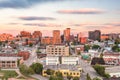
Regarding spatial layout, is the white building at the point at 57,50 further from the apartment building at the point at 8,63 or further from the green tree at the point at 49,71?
the green tree at the point at 49,71

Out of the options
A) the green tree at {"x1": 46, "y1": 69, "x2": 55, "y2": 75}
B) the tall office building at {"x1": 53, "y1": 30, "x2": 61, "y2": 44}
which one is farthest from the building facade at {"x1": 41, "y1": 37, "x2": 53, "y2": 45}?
the green tree at {"x1": 46, "y1": 69, "x2": 55, "y2": 75}

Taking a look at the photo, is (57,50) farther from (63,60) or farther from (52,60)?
(52,60)

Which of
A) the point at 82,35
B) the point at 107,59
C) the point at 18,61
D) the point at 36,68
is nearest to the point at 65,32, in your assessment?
the point at 82,35

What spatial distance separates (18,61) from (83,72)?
2541 mm

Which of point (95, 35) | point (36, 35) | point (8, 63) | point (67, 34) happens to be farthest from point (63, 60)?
point (95, 35)

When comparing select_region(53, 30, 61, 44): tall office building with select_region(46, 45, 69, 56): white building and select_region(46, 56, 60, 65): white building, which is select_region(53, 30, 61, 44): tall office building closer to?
select_region(46, 45, 69, 56): white building

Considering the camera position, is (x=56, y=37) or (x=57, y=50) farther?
(x=56, y=37)

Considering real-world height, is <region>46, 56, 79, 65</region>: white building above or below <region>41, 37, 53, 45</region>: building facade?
below

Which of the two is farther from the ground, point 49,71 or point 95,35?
point 95,35

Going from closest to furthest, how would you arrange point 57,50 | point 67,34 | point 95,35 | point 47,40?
point 57,50, point 47,40, point 67,34, point 95,35

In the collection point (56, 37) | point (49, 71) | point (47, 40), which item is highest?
→ point (56, 37)

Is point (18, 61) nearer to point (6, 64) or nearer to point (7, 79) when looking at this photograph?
point (6, 64)

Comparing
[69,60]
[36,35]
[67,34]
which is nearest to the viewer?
[69,60]

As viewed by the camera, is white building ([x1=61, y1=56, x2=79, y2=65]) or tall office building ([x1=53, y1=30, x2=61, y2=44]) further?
tall office building ([x1=53, y1=30, x2=61, y2=44])
